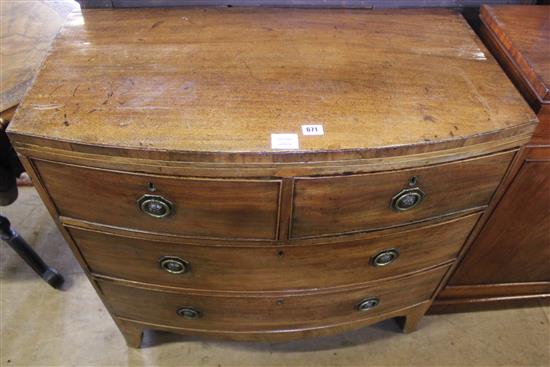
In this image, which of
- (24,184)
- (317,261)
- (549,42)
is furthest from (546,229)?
(24,184)

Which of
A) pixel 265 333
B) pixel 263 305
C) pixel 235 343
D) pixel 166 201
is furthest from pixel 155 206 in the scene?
pixel 235 343

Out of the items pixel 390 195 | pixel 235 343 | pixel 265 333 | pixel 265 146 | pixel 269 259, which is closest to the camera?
pixel 265 146

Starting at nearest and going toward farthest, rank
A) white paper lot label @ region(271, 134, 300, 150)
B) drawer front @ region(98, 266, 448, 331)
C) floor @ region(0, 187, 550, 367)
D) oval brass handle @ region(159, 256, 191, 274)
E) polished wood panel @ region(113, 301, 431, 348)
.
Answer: white paper lot label @ region(271, 134, 300, 150) → oval brass handle @ region(159, 256, 191, 274) → drawer front @ region(98, 266, 448, 331) → polished wood panel @ region(113, 301, 431, 348) → floor @ region(0, 187, 550, 367)

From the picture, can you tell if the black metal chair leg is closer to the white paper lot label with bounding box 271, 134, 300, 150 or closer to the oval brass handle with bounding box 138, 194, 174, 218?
the oval brass handle with bounding box 138, 194, 174, 218

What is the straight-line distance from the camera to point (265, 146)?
0.62 metres

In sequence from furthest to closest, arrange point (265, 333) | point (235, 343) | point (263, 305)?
1. point (235, 343)
2. point (265, 333)
3. point (263, 305)

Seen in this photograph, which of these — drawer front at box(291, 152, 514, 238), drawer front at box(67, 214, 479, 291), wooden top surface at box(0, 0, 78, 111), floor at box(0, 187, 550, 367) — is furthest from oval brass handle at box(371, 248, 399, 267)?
wooden top surface at box(0, 0, 78, 111)

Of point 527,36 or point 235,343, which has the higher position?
point 527,36

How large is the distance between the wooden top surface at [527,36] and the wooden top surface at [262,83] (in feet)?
0.16

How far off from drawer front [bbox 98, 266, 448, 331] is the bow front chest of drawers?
1 centimetres

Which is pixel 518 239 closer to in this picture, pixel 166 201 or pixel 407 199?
pixel 407 199

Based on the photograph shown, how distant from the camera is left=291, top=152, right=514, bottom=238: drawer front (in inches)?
27.0

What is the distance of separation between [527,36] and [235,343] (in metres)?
1.06

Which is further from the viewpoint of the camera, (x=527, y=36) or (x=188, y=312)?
(x=188, y=312)
